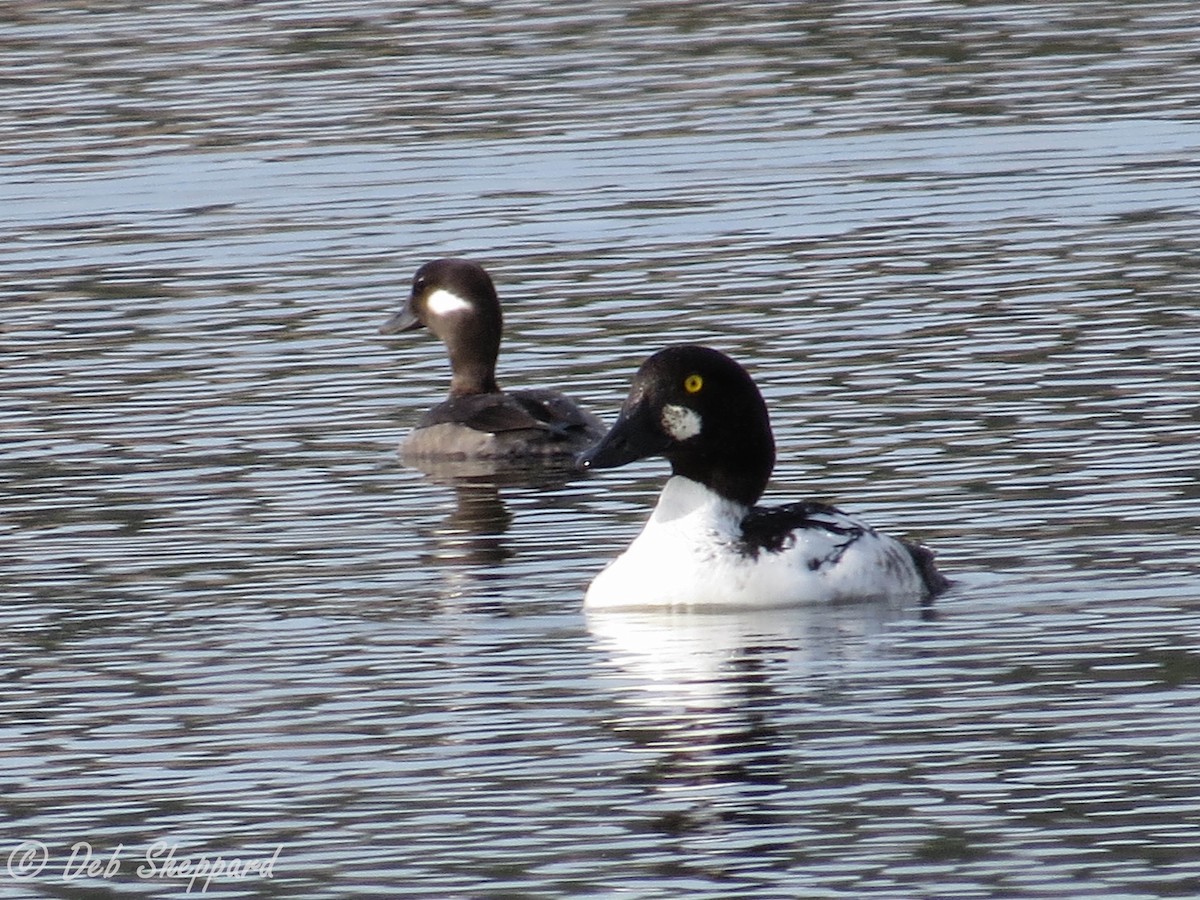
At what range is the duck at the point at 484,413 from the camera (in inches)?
674

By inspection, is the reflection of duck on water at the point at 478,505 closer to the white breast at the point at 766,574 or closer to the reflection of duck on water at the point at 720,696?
the white breast at the point at 766,574

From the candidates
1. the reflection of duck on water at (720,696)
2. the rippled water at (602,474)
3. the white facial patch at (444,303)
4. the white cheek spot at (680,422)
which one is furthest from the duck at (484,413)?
the reflection of duck on water at (720,696)

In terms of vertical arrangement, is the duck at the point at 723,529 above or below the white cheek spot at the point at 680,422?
below

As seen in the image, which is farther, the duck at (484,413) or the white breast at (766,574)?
the duck at (484,413)

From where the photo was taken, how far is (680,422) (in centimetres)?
1359

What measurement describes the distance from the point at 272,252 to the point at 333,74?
9.59 m

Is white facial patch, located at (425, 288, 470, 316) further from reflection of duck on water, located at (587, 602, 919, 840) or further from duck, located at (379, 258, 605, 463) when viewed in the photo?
reflection of duck on water, located at (587, 602, 919, 840)

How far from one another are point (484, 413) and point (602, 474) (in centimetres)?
95

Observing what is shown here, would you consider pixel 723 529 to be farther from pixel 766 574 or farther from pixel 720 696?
pixel 720 696

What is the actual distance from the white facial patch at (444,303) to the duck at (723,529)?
5220 millimetres

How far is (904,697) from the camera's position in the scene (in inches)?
444

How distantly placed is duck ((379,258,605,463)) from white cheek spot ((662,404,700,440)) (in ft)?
11.1

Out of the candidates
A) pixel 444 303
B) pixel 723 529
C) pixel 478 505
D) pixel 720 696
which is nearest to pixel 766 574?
pixel 723 529

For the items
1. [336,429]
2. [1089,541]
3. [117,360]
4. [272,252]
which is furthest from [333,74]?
[1089,541]
